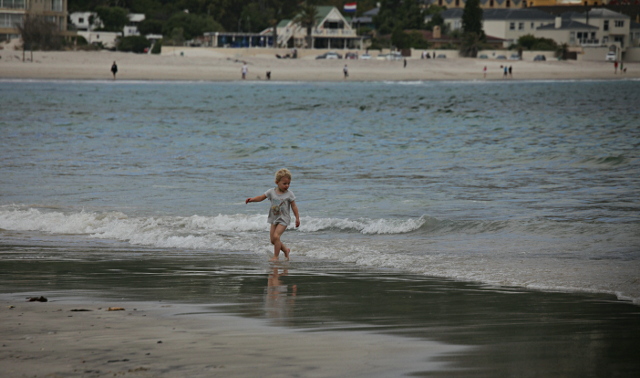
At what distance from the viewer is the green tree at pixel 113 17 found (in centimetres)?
11693

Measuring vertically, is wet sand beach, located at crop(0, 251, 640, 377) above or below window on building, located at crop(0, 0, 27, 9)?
below

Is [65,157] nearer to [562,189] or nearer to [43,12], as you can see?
[562,189]

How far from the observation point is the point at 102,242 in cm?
1055

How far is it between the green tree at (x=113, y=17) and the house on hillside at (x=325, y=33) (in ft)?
77.0

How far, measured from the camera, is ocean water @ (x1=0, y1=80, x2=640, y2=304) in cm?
958

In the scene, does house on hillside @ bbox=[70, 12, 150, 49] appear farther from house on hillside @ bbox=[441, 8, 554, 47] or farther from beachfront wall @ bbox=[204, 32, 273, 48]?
house on hillside @ bbox=[441, 8, 554, 47]

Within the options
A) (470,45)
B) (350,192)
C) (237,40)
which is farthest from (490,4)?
(350,192)

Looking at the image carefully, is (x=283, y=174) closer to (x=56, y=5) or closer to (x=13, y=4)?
(x=13, y=4)

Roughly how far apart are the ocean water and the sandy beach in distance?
4314cm

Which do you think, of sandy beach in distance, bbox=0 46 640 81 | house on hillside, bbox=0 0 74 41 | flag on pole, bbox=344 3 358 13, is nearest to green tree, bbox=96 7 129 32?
sandy beach in distance, bbox=0 46 640 81

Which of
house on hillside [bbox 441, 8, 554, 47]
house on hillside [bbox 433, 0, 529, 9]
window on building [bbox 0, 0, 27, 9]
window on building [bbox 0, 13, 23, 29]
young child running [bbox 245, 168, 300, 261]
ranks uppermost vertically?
house on hillside [bbox 433, 0, 529, 9]

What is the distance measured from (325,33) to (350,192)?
111 m

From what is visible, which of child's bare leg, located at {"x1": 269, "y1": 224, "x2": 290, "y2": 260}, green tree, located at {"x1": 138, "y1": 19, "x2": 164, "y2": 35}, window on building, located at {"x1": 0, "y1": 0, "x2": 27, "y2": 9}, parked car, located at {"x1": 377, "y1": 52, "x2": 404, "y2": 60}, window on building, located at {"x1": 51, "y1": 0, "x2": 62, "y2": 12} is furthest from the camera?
green tree, located at {"x1": 138, "y1": 19, "x2": 164, "y2": 35}

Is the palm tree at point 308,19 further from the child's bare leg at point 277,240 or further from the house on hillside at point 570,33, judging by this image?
the child's bare leg at point 277,240
